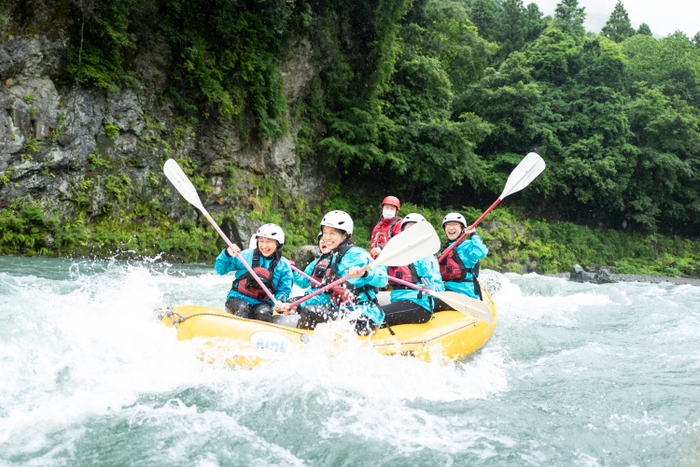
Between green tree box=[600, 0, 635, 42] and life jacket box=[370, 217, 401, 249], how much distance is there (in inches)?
1225

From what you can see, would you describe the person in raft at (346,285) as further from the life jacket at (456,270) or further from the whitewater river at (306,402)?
Result: the life jacket at (456,270)

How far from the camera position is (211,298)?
7.72 meters

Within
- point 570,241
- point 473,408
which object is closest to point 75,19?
point 473,408

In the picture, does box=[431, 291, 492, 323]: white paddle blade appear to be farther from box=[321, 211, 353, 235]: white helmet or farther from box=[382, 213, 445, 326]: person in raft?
box=[321, 211, 353, 235]: white helmet

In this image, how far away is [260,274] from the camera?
15.9ft

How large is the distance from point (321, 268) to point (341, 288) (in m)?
0.48

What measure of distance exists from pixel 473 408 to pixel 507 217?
15.9 metres

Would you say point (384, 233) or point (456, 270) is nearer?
point (456, 270)

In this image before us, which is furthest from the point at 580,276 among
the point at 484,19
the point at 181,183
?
the point at 484,19

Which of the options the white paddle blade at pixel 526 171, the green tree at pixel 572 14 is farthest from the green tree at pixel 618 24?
the white paddle blade at pixel 526 171

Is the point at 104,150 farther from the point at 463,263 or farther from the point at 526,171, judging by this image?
the point at 526,171

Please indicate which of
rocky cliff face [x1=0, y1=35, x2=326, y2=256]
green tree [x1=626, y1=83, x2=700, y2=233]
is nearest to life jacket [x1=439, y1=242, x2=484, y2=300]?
rocky cliff face [x1=0, y1=35, x2=326, y2=256]

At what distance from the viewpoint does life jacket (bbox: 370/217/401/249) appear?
23.9 ft

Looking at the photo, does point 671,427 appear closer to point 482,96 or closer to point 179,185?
point 179,185
